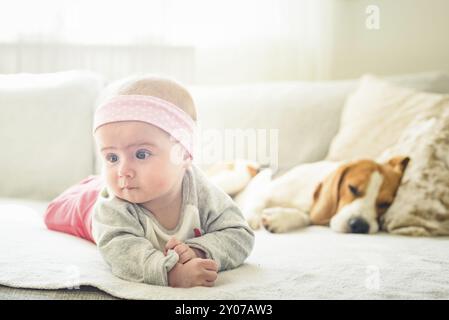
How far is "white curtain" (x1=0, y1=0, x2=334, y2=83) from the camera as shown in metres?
2.04

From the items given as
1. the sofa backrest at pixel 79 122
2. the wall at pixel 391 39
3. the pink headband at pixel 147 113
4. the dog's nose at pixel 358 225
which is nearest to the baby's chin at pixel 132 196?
the pink headband at pixel 147 113

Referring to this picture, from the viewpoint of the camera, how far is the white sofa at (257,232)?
0.94m

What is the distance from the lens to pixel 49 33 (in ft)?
6.40

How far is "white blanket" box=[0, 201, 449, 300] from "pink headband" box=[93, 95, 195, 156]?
0.23 metres

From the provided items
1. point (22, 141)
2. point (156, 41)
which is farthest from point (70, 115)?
point (156, 41)

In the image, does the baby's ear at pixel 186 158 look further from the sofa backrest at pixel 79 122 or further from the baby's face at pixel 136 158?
the sofa backrest at pixel 79 122

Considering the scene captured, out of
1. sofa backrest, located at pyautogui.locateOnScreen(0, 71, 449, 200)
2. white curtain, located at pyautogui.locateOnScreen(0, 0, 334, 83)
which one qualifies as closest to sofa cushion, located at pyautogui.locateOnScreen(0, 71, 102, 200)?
sofa backrest, located at pyautogui.locateOnScreen(0, 71, 449, 200)

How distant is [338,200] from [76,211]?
1.91ft

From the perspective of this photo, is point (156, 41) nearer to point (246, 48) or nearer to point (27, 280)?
point (246, 48)

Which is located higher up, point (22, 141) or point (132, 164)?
point (132, 164)

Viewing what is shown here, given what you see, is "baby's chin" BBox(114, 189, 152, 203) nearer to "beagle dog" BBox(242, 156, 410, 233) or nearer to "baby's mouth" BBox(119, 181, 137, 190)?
"baby's mouth" BBox(119, 181, 137, 190)

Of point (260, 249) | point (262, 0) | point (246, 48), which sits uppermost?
point (262, 0)

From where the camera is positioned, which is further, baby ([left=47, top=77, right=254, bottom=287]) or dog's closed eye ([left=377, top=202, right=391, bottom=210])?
dog's closed eye ([left=377, top=202, right=391, bottom=210])
